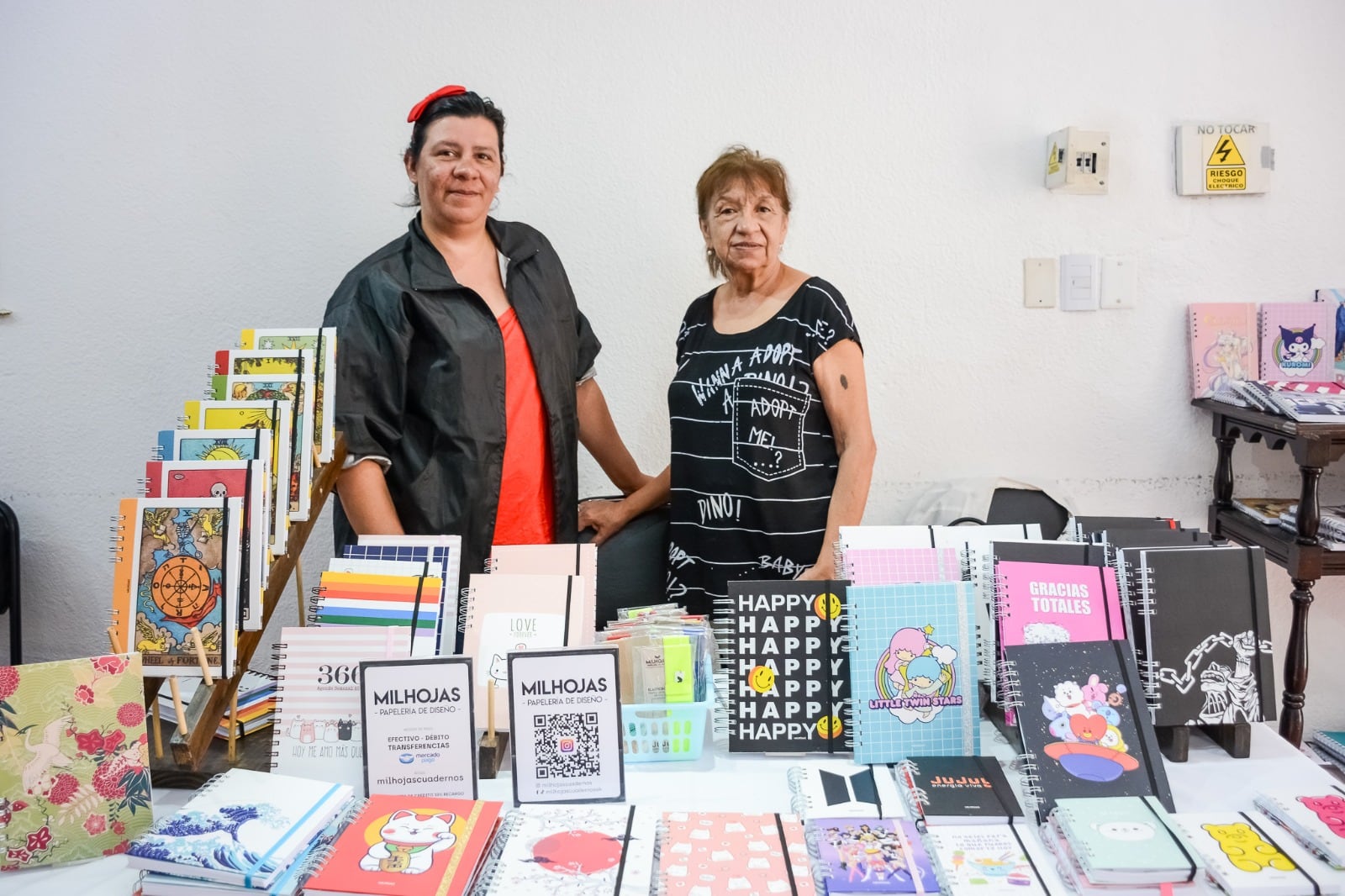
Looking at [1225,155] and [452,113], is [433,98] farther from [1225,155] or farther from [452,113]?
[1225,155]

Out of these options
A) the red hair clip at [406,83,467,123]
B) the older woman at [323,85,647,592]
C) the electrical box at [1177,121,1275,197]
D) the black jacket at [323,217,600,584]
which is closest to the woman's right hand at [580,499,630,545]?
the older woman at [323,85,647,592]

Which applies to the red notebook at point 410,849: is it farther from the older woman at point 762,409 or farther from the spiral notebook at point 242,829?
the older woman at point 762,409

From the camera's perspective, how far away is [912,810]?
4.49ft

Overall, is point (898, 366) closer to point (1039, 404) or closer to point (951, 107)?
point (1039, 404)

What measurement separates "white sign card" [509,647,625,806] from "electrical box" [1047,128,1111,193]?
230 cm

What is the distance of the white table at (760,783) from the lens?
131 cm

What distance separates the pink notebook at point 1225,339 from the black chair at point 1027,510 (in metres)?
0.69

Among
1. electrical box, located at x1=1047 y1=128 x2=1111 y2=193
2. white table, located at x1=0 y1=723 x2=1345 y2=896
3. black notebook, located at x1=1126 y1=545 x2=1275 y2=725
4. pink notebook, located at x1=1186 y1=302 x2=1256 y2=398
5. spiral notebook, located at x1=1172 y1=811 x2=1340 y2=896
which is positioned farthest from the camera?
pink notebook, located at x1=1186 y1=302 x2=1256 y2=398

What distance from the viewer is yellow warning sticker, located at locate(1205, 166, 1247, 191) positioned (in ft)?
9.99

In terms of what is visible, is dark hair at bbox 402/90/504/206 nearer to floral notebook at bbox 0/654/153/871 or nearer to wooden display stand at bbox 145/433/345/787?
wooden display stand at bbox 145/433/345/787

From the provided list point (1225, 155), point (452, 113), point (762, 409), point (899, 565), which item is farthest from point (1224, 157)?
point (452, 113)

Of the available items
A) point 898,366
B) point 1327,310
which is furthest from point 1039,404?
point 1327,310

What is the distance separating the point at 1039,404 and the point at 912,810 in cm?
207

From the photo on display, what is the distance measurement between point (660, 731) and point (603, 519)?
1215 mm
